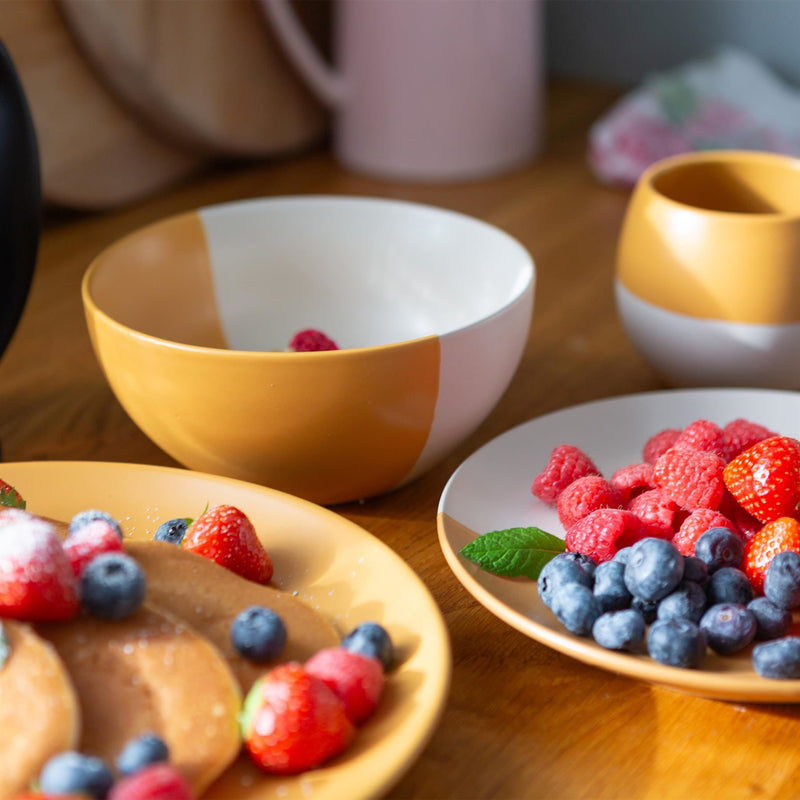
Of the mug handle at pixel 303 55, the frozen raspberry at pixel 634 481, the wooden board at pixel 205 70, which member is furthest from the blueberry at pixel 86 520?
the mug handle at pixel 303 55

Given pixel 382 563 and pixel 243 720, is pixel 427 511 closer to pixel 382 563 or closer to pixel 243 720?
pixel 382 563

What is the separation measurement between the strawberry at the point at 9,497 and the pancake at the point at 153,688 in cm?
16

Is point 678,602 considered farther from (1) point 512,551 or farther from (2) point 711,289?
(2) point 711,289

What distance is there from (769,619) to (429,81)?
105cm

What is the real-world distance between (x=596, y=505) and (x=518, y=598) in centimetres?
11

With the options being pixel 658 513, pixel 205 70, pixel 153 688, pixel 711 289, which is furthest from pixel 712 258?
pixel 205 70

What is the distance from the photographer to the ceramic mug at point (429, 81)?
148cm

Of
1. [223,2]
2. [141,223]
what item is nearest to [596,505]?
[141,223]

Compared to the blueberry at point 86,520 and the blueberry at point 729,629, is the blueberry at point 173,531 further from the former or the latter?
the blueberry at point 729,629

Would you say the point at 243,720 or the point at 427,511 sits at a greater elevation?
the point at 243,720

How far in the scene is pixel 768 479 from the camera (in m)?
0.71

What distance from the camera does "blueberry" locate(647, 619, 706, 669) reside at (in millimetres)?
600

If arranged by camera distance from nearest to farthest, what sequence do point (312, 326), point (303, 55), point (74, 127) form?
point (312, 326) < point (74, 127) < point (303, 55)

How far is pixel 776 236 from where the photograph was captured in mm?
894
